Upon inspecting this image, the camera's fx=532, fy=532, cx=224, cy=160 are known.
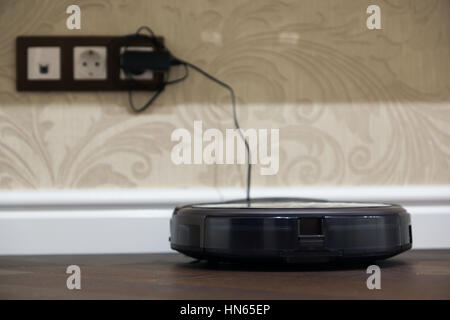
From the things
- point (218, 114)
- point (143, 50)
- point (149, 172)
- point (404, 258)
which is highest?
point (143, 50)

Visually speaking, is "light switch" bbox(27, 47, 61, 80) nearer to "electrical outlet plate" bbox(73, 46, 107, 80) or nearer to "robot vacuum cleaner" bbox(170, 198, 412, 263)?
"electrical outlet plate" bbox(73, 46, 107, 80)

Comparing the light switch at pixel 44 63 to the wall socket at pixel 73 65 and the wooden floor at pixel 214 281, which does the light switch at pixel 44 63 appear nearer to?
the wall socket at pixel 73 65

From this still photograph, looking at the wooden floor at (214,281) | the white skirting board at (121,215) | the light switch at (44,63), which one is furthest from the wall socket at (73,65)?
the wooden floor at (214,281)

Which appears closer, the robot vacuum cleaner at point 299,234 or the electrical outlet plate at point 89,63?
the robot vacuum cleaner at point 299,234

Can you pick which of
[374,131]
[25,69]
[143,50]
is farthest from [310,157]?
[25,69]

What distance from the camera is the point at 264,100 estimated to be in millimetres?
954

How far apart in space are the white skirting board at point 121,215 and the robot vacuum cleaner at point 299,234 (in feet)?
0.98

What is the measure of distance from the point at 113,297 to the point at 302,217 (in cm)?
23

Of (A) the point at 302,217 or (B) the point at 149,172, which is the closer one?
(A) the point at 302,217

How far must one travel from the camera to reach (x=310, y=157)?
95 cm

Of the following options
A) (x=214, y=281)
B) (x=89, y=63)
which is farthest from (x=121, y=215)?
(x=214, y=281)

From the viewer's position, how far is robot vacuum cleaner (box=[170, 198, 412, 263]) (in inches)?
22.5

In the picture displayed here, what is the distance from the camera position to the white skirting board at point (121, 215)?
35.1 inches

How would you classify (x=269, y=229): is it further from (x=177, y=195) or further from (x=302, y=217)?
(x=177, y=195)
